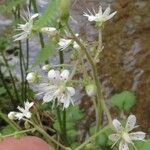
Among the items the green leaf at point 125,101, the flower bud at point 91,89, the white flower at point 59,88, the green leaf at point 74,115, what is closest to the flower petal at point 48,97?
the white flower at point 59,88

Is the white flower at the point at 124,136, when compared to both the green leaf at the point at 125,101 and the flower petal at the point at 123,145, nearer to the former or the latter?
the flower petal at the point at 123,145

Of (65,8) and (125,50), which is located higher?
(65,8)

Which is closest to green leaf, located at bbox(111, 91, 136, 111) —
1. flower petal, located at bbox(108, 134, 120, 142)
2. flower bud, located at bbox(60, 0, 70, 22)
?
flower petal, located at bbox(108, 134, 120, 142)

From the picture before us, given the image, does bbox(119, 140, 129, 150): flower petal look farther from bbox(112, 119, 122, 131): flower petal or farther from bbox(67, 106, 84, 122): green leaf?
bbox(67, 106, 84, 122): green leaf

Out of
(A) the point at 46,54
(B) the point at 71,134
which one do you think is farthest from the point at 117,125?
(B) the point at 71,134

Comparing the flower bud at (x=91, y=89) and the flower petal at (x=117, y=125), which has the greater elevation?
the flower bud at (x=91, y=89)

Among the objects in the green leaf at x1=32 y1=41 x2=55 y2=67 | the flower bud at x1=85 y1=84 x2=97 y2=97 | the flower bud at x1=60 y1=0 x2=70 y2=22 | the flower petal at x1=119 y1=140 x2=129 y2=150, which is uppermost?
the flower bud at x1=60 y1=0 x2=70 y2=22

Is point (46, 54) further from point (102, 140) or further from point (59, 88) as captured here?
point (102, 140)

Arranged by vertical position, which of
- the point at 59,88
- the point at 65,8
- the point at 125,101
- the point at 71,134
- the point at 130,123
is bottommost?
the point at 71,134
